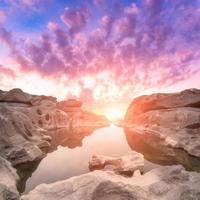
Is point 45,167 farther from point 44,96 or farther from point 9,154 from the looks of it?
point 44,96

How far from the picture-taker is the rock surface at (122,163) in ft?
56.2

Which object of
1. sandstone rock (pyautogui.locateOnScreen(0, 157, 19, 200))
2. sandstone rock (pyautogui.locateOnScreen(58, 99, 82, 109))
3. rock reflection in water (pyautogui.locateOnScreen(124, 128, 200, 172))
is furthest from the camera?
sandstone rock (pyautogui.locateOnScreen(58, 99, 82, 109))

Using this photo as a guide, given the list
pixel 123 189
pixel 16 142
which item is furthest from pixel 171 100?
pixel 123 189

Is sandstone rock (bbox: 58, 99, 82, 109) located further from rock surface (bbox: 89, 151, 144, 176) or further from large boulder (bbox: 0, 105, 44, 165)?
rock surface (bbox: 89, 151, 144, 176)

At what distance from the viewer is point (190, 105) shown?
49344 mm

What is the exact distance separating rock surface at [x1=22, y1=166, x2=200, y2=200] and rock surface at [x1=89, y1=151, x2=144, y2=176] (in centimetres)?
325

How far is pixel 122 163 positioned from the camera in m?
18.9

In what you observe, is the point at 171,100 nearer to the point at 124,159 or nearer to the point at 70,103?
the point at 124,159

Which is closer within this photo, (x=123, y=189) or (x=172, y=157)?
(x=123, y=189)

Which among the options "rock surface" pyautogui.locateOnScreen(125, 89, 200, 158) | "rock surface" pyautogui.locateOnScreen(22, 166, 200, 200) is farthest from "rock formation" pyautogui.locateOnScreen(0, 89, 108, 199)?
"rock surface" pyautogui.locateOnScreen(125, 89, 200, 158)

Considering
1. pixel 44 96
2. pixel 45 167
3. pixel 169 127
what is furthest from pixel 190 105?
pixel 44 96

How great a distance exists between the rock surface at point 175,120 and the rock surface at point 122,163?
1058 centimetres

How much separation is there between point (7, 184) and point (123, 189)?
6852mm

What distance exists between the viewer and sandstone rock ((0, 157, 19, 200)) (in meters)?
9.86
